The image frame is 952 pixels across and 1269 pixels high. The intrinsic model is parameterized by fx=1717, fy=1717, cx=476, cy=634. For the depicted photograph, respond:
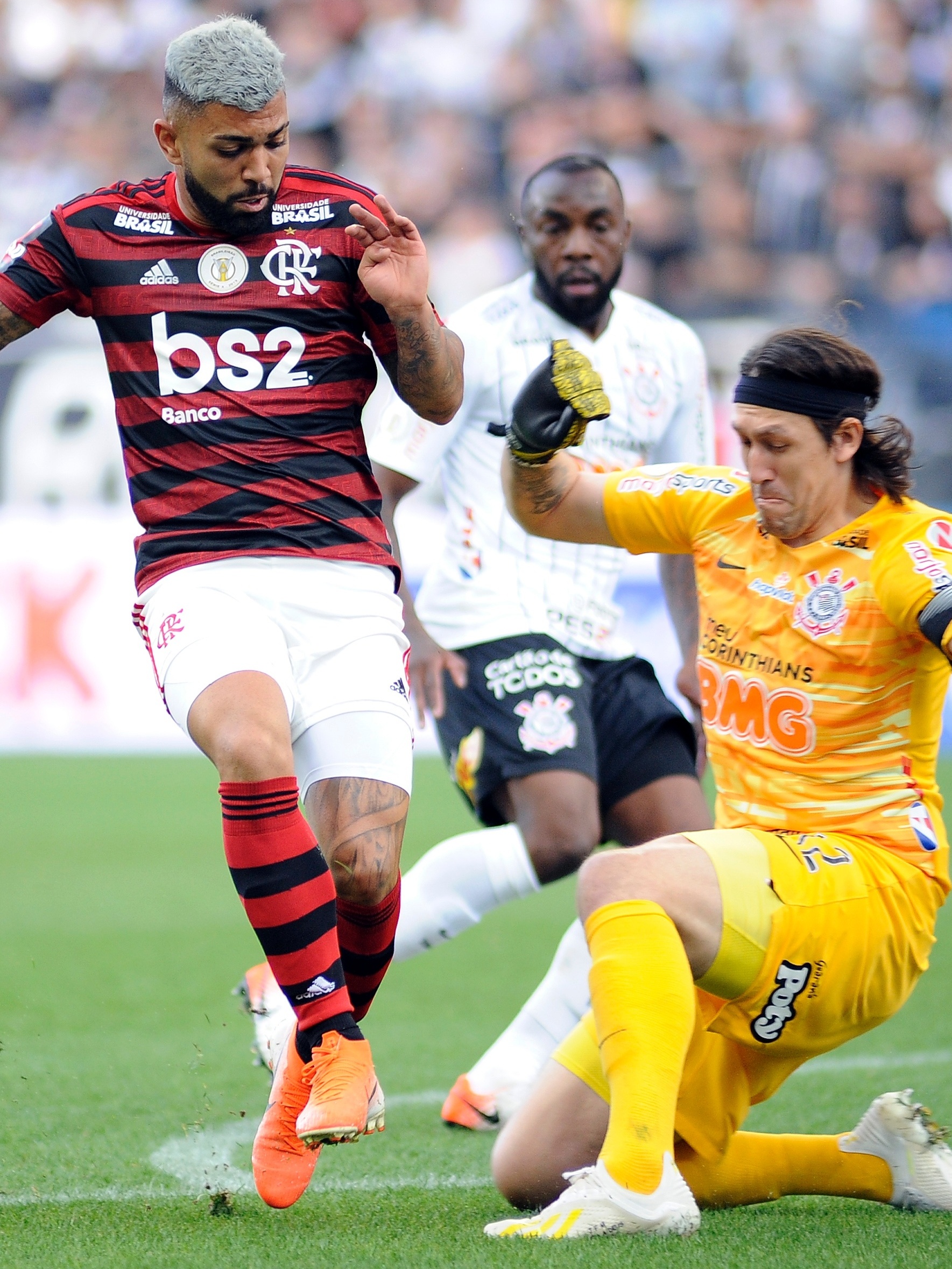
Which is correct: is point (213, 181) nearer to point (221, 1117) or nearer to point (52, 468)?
point (221, 1117)

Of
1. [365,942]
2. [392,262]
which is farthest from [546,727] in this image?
[392,262]

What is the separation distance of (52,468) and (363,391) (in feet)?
28.6

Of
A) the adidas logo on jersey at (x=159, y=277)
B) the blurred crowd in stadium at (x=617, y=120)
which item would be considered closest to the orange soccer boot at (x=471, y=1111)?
the adidas logo on jersey at (x=159, y=277)

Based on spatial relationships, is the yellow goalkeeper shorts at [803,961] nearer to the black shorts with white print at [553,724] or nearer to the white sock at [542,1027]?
the white sock at [542,1027]

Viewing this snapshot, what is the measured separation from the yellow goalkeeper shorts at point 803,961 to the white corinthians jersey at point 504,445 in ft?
5.57

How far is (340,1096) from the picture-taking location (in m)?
2.96

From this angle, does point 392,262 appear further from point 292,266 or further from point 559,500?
point 559,500

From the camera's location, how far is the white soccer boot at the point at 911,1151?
3232 mm

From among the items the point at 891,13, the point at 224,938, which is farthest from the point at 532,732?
the point at 891,13

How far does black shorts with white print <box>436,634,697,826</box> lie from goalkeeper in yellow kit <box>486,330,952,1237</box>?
1.11m

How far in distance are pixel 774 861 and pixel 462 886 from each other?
1.50 metres

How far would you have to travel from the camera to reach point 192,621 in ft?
10.5

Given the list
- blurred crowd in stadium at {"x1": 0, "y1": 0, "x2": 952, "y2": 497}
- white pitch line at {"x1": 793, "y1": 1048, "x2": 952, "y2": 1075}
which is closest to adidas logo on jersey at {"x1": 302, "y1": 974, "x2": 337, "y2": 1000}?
white pitch line at {"x1": 793, "y1": 1048, "x2": 952, "y2": 1075}

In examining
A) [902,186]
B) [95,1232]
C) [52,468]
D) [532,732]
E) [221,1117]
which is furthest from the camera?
[902,186]
